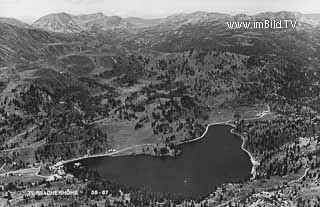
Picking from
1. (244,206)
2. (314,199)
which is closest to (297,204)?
(314,199)

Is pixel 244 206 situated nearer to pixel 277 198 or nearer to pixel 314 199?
pixel 277 198

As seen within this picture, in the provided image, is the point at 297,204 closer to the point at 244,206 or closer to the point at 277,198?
the point at 277,198

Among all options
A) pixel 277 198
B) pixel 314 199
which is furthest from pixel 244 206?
pixel 314 199

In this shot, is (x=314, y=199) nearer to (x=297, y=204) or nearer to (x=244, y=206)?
(x=297, y=204)
